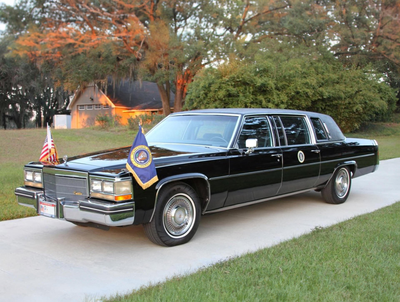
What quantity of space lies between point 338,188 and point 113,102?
99.8 ft

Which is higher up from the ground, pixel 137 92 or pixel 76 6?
pixel 76 6

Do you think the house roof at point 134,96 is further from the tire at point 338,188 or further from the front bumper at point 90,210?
the front bumper at point 90,210

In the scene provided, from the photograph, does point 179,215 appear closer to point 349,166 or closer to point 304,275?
point 304,275

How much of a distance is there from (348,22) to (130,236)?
83.2 ft

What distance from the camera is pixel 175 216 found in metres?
5.14

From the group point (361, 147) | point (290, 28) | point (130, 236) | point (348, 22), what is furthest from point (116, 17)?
point (130, 236)

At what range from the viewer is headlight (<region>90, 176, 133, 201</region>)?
14.9 ft

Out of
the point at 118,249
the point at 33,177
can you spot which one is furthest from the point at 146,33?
the point at 118,249

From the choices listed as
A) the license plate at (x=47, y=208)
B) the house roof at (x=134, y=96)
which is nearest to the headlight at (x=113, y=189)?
the license plate at (x=47, y=208)

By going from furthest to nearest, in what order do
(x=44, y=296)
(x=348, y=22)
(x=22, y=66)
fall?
(x=22, y=66)
(x=348, y=22)
(x=44, y=296)

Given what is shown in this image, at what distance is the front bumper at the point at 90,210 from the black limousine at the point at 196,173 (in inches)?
0.4

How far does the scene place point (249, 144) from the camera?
18.6 ft

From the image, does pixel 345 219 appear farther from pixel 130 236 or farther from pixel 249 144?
pixel 130 236

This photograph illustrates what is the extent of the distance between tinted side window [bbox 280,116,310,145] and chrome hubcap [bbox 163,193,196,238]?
7.61 ft
